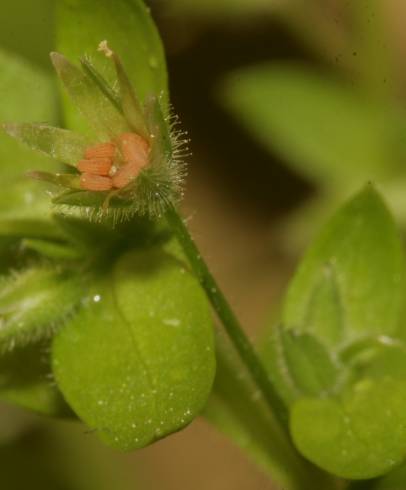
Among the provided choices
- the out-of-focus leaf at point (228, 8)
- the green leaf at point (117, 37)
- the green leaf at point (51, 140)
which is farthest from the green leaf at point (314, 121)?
the green leaf at point (51, 140)

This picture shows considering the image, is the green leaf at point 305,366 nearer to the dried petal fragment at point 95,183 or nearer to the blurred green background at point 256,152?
the dried petal fragment at point 95,183

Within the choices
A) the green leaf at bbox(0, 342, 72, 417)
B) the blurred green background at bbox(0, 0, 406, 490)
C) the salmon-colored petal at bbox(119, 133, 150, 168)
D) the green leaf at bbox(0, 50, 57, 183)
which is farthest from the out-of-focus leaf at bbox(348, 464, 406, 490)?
the blurred green background at bbox(0, 0, 406, 490)

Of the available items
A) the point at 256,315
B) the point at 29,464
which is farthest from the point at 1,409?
the point at 256,315

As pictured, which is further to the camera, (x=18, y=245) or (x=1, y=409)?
(x=1, y=409)

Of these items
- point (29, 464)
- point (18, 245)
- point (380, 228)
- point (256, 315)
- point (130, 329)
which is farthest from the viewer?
point (256, 315)

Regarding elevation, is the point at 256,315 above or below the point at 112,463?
above

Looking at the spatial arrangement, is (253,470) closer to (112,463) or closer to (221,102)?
(112,463)

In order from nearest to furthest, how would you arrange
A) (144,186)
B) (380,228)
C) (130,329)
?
(144,186) → (130,329) → (380,228)

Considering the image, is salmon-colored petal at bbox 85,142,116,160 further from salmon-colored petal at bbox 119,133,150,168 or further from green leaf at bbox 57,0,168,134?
green leaf at bbox 57,0,168,134

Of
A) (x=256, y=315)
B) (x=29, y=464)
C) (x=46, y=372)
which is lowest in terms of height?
(x=29, y=464)
